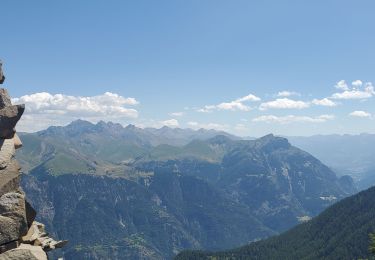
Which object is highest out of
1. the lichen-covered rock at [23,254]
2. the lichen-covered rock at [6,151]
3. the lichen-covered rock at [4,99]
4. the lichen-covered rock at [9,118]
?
the lichen-covered rock at [4,99]

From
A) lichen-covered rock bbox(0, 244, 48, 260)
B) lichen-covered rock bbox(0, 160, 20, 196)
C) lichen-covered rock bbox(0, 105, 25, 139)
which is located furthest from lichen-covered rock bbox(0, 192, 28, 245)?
lichen-covered rock bbox(0, 105, 25, 139)

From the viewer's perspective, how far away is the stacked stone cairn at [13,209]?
37.2 m

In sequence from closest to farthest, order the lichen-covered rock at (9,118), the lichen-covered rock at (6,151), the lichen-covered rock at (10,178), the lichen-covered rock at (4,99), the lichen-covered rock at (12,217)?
the lichen-covered rock at (12,217) → the lichen-covered rock at (10,178) → the lichen-covered rock at (6,151) → the lichen-covered rock at (9,118) → the lichen-covered rock at (4,99)

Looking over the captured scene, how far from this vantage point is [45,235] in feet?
157

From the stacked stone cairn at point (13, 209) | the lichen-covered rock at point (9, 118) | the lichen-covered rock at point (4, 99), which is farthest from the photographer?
the lichen-covered rock at point (4, 99)

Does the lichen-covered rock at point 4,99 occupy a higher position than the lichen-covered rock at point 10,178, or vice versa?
the lichen-covered rock at point 4,99

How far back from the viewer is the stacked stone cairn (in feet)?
122

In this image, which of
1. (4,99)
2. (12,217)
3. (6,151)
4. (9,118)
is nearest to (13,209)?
(12,217)

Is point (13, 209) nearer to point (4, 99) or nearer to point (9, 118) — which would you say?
point (9, 118)

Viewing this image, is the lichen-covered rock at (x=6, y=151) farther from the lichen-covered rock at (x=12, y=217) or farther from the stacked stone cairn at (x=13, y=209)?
the lichen-covered rock at (x=12, y=217)

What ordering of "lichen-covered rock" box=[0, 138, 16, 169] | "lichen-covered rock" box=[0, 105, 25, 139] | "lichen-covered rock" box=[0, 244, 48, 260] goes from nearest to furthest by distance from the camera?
1. "lichen-covered rock" box=[0, 244, 48, 260]
2. "lichen-covered rock" box=[0, 138, 16, 169]
3. "lichen-covered rock" box=[0, 105, 25, 139]

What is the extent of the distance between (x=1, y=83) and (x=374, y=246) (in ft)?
159

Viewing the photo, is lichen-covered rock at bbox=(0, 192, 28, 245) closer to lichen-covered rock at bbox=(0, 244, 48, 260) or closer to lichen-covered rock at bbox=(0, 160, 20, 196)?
lichen-covered rock at bbox=(0, 244, 48, 260)

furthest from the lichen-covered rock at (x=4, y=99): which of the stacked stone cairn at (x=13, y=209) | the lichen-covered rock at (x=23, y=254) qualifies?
the lichen-covered rock at (x=23, y=254)
